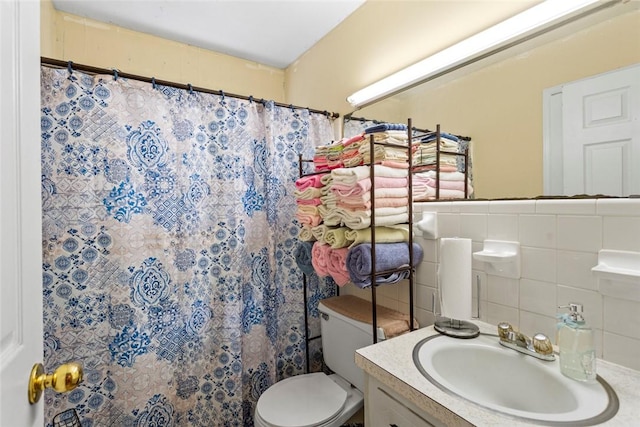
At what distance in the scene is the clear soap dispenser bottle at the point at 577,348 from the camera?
65 centimetres

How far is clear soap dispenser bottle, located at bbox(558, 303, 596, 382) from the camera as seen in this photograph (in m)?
0.65

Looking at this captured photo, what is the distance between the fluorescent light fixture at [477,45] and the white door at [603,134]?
0.24 meters

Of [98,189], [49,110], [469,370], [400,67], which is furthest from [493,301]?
[49,110]

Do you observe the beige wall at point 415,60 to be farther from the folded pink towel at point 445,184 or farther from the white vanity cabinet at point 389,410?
the white vanity cabinet at point 389,410

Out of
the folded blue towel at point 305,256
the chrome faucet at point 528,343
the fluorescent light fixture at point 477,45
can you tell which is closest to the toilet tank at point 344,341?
the folded blue towel at point 305,256

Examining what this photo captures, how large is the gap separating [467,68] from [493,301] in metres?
0.88

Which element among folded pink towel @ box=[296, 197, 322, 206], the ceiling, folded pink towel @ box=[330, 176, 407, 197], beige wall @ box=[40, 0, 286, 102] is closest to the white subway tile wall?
folded pink towel @ box=[330, 176, 407, 197]

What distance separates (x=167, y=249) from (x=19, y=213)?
0.95 metres

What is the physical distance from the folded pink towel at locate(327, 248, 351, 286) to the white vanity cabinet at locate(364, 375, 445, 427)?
0.40m

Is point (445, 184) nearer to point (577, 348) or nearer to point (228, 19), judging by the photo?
point (577, 348)

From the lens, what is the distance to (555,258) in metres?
0.82

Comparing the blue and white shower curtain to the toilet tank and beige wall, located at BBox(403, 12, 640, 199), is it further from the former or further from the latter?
beige wall, located at BBox(403, 12, 640, 199)

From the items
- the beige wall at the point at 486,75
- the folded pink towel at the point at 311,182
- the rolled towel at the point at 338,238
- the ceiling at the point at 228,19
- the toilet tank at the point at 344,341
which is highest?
the ceiling at the point at 228,19

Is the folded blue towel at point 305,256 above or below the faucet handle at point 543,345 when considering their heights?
above
